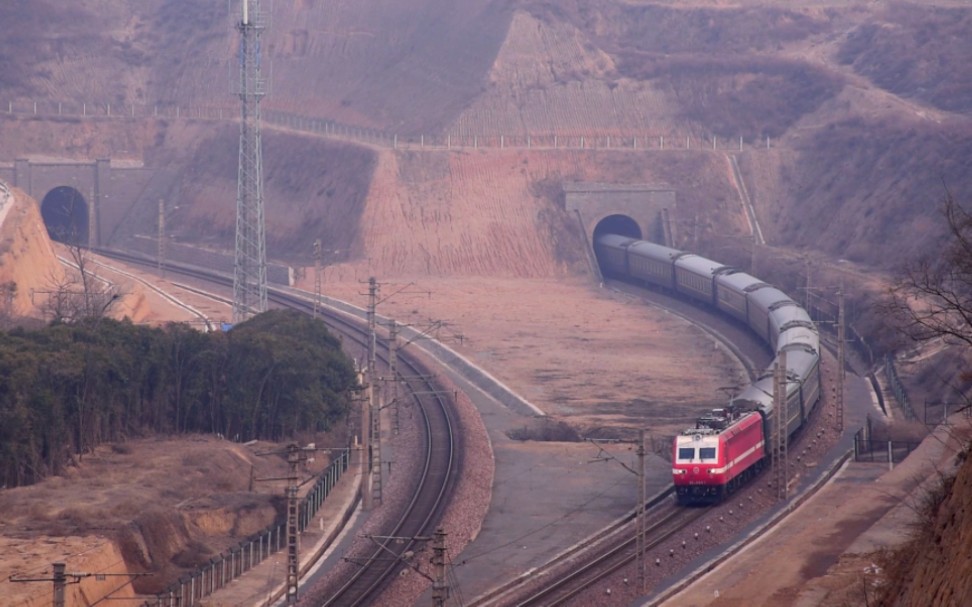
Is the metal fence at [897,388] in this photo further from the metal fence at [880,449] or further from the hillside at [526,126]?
the hillside at [526,126]

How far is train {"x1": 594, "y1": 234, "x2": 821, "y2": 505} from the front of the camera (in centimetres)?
4000

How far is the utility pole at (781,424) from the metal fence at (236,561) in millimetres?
13350

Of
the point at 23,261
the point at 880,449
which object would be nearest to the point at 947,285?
the point at 880,449

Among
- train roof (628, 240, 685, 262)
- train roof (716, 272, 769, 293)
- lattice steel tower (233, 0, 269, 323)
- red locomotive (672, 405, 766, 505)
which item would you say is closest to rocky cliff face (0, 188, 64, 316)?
lattice steel tower (233, 0, 269, 323)

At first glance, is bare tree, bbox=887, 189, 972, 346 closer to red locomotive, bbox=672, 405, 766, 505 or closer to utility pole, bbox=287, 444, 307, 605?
red locomotive, bbox=672, 405, 766, 505

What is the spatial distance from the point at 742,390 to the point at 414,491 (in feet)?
52.7

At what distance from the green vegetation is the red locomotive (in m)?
14.9

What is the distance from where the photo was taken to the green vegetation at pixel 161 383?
41719 mm

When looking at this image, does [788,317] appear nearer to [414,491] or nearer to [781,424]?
[781,424]

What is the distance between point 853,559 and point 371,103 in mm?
81621

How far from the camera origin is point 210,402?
49125 millimetres

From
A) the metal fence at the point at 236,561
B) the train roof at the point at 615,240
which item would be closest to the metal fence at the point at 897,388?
the metal fence at the point at 236,561

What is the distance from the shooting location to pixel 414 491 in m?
42.6

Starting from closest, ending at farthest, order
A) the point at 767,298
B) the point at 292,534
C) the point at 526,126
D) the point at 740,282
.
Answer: the point at 292,534 → the point at 767,298 → the point at 740,282 → the point at 526,126
